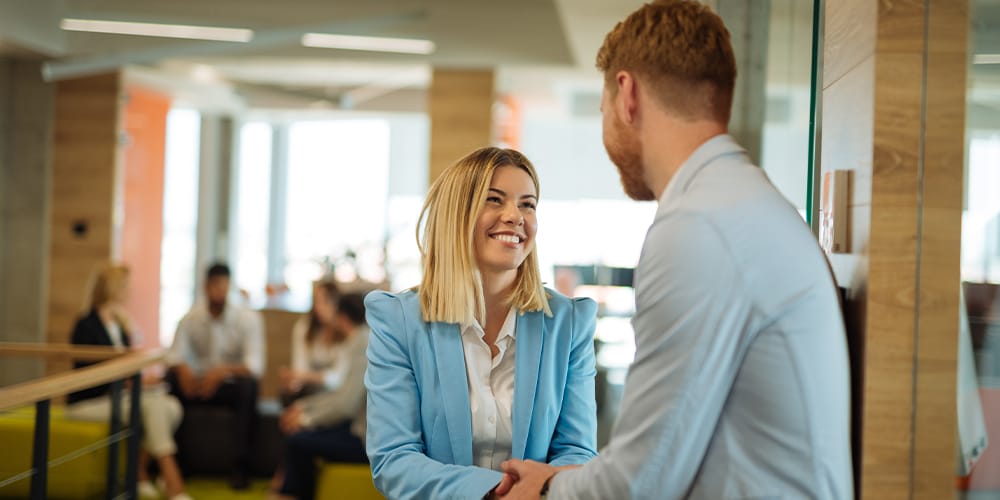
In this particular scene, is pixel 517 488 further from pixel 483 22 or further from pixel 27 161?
pixel 27 161

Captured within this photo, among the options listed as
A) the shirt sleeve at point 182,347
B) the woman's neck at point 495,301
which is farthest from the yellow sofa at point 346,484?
the woman's neck at point 495,301

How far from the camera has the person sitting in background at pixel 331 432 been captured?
18.1 feet

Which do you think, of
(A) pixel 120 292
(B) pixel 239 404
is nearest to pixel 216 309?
(B) pixel 239 404

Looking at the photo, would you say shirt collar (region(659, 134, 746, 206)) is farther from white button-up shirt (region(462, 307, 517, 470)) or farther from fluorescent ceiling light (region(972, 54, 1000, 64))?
white button-up shirt (region(462, 307, 517, 470))

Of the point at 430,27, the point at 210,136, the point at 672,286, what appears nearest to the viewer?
the point at 672,286

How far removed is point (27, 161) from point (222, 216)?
3.70 meters

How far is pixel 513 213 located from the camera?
6.88ft

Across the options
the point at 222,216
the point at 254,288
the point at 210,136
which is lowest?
the point at 254,288

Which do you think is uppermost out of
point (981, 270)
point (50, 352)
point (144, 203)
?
point (144, 203)

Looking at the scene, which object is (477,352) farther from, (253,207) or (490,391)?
(253,207)

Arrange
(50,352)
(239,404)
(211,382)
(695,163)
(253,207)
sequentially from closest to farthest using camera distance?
(695,163)
(50,352)
(239,404)
(211,382)
(253,207)

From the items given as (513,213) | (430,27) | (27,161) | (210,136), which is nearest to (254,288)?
(210,136)

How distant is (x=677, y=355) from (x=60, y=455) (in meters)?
5.38

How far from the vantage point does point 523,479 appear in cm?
175
